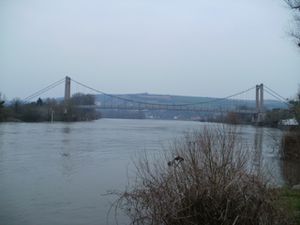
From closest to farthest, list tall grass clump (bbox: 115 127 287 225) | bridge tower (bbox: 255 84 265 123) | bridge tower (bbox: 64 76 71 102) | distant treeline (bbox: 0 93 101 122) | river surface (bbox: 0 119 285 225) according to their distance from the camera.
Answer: tall grass clump (bbox: 115 127 287 225), river surface (bbox: 0 119 285 225), bridge tower (bbox: 255 84 265 123), distant treeline (bbox: 0 93 101 122), bridge tower (bbox: 64 76 71 102)

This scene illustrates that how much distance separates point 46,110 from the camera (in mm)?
91812

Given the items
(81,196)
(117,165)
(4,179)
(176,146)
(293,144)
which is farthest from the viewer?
(293,144)

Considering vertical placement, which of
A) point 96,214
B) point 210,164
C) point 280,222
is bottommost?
point 96,214

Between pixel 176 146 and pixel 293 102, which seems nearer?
pixel 176 146

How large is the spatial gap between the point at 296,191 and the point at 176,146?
4361 mm

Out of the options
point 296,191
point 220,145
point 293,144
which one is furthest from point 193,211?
point 293,144

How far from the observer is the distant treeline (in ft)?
274

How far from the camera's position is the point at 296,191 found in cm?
1090

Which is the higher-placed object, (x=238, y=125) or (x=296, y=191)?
(x=238, y=125)

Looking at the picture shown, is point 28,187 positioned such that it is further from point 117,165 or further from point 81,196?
point 117,165

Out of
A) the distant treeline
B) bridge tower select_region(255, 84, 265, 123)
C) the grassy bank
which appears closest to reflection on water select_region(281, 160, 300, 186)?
the grassy bank

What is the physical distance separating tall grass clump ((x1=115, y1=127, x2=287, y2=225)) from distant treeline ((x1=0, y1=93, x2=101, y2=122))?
73.0m

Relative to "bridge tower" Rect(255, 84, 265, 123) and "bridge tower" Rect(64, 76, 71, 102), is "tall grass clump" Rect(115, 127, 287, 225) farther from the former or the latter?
"bridge tower" Rect(64, 76, 71, 102)

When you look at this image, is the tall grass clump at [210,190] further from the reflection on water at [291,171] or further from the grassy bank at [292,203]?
the reflection on water at [291,171]
